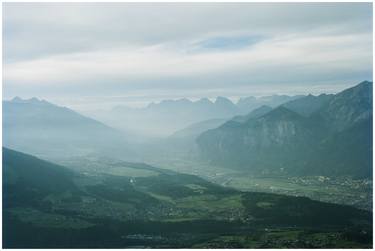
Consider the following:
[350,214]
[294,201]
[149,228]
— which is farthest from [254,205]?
[149,228]

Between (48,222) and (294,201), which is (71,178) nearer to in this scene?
(48,222)

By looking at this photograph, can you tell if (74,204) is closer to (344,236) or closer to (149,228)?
(149,228)

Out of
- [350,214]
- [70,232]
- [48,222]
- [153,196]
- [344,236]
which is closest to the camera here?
[344,236]

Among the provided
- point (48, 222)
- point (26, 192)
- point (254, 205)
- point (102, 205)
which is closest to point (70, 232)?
Answer: point (48, 222)

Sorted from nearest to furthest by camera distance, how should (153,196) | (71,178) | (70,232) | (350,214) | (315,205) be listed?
(70,232), (350,214), (315,205), (153,196), (71,178)

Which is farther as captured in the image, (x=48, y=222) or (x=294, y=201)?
(x=294, y=201)

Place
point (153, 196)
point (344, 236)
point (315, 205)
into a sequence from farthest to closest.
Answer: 1. point (153, 196)
2. point (315, 205)
3. point (344, 236)
